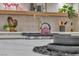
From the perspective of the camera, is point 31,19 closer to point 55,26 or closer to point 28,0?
point 55,26

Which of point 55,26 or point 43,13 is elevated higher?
point 43,13

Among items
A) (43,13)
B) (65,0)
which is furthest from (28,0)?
(43,13)

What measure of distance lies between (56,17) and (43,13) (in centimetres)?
16

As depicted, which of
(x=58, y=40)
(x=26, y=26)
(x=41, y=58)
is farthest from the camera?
(x=26, y=26)

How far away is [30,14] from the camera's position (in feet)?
6.55

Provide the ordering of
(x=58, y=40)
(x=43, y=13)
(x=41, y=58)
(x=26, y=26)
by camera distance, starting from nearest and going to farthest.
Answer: (x=41, y=58)
(x=58, y=40)
(x=43, y=13)
(x=26, y=26)

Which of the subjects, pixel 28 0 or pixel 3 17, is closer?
pixel 28 0

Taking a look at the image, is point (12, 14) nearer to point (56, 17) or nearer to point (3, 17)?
point (3, 17)

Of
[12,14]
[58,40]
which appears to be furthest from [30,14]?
[58,40]

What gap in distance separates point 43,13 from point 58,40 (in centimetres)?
150

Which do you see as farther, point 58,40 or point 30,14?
point 30,14

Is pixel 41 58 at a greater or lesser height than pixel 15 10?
lesser

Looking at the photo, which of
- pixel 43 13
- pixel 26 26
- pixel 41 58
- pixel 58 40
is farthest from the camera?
pixel 26 26

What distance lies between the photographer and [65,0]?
1.31 ft
